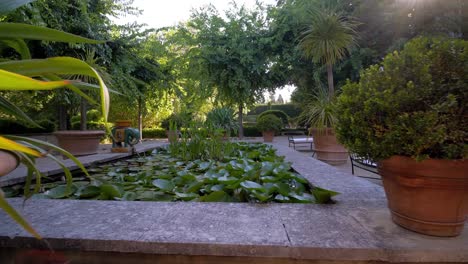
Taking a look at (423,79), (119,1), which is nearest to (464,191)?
(423,79)

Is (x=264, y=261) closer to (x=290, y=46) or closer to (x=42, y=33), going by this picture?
(x=42, y=33)

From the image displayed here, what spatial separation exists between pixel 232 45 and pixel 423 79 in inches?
286

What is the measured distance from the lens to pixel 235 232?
0.83 m

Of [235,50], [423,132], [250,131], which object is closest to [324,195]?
[423,132]

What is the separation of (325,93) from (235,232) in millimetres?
3607

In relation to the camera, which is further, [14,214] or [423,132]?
[423,132]

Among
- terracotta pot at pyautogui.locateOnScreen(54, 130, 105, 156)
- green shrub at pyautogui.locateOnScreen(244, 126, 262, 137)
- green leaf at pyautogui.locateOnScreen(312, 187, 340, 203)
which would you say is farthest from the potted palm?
green shrub at pyautogui.locateOnScreen(244, 126, 262, 137)

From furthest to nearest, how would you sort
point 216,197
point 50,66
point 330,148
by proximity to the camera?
point 330,148 < point 216,197 < point 50,66

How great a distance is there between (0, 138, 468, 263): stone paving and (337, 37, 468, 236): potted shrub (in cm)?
10

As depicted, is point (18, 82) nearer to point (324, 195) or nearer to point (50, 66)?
point (50, 66)

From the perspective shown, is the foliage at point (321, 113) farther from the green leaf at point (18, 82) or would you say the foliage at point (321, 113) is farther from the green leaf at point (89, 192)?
the green leaf at point (18, 82)

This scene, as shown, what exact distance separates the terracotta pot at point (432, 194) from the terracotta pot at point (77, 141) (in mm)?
3335

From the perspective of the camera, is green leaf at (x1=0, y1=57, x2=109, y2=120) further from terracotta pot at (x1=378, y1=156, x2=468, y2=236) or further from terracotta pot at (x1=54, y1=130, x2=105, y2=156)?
terracotta pot at (x1=54, y1=130, x2=105, y2=156)

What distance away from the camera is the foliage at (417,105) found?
0.76 m
